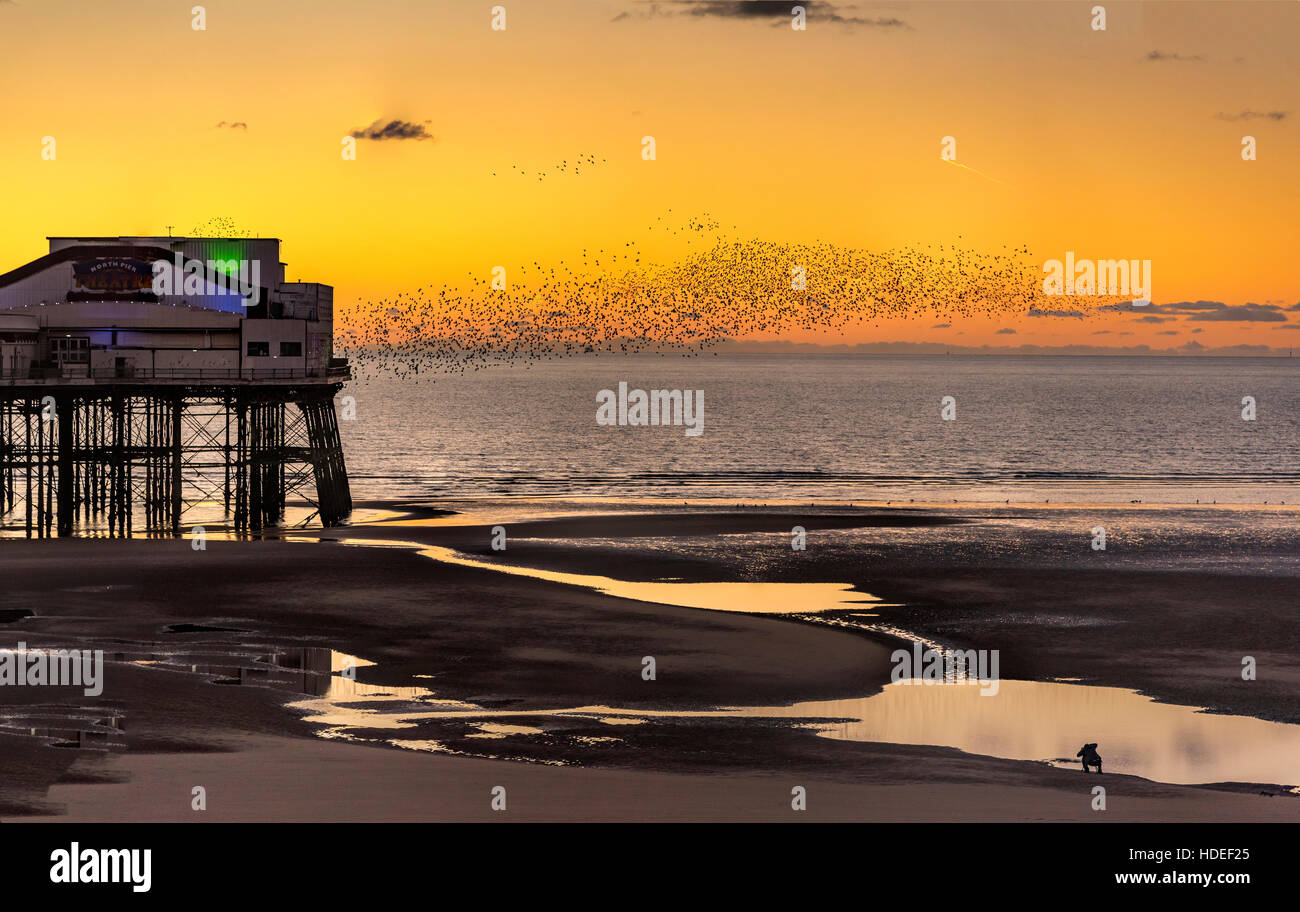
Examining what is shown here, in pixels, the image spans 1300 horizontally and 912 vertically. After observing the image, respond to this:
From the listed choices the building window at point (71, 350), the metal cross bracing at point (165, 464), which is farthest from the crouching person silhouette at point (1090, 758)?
the building window at point (71, 350)

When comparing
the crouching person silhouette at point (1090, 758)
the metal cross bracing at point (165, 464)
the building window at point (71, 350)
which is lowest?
the crouching person silhouette at point (1090, 758)

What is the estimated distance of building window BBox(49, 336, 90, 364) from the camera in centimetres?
6681

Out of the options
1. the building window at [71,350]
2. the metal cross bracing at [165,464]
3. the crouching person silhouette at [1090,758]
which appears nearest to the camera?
the crouching person silhouette at [1090,758]

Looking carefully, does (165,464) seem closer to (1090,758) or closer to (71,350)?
(71,350)

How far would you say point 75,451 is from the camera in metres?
66.4

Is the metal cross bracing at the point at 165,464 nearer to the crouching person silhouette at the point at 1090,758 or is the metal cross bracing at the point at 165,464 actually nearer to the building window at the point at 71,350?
the building window at the point at 71,350

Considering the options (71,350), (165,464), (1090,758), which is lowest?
(1090,758)

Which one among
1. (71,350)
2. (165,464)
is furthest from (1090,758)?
(71,350)

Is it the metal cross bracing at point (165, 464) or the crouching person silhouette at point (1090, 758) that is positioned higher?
the metal cross bracing at point (165, 464)

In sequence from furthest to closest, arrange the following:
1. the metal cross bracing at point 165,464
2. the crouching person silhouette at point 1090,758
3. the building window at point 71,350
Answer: the building window at point 71,350
the metal cross bracing at point 165,464
the crouching person silhouette at point 1090,758

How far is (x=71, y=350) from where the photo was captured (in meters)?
66.8

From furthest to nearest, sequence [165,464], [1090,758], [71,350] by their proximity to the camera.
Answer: [71,350]
[165,464]
[1090,758]

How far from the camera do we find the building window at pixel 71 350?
219ft
